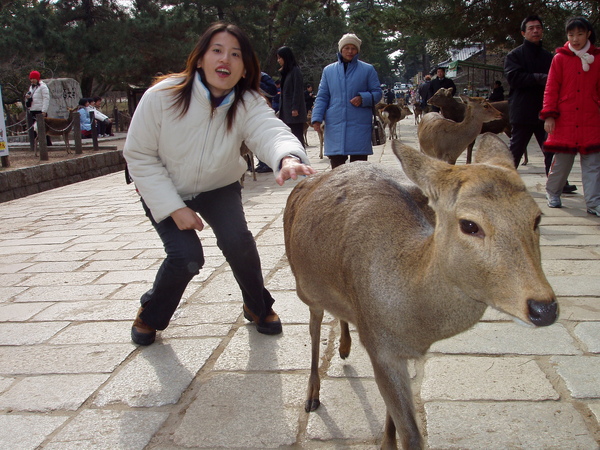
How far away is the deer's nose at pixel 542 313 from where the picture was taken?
1871 millimetres

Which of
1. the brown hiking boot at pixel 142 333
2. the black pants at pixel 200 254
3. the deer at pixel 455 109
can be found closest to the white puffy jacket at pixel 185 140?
the black pants at pixel 200 254

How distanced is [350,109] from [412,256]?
4.33 m

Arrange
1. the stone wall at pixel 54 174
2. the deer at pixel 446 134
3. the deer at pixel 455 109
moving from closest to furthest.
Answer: the deer at pixel 446 134
the deer at pixel 455 109
the stone wall at pixel 54 174

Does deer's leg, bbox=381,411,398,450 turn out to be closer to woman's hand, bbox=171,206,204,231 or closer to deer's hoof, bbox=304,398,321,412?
deer's hoof, bbox=304,398,321,412

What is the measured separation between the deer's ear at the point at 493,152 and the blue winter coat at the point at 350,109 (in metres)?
3.82

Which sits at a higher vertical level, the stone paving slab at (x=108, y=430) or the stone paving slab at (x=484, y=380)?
the stone paving slab at (x=108, y=430)

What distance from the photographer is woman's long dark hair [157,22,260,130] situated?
341cm

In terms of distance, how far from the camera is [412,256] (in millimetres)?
2471

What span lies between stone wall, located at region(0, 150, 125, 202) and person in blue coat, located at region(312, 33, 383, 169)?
7936mm

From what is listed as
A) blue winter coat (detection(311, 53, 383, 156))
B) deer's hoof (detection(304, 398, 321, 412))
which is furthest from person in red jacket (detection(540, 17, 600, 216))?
deer's hoof (detection(304, 398, 321, 412))

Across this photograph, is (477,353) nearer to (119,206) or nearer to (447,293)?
(447,293)

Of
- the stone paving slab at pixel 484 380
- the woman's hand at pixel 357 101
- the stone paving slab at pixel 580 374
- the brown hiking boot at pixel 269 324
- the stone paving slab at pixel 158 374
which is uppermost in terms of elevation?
the woman's hand at pixel 357 101

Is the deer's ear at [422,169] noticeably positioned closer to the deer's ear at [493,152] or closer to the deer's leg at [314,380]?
the deer's ear at [493,152]

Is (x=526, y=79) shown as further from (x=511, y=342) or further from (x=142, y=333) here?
(x=142, y=333)
